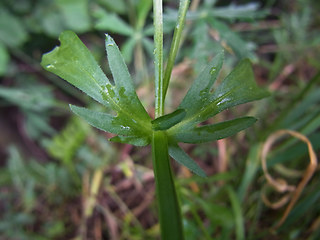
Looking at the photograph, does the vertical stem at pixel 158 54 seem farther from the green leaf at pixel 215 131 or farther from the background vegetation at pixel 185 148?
the background vegetation at pixel 185 148

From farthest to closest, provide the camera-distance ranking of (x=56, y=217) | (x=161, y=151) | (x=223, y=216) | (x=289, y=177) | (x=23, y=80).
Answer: (x=23, y=80) → (x=56, y=217) → (x=289, y=177) → (x=223, y=216) → (x=161, y=151)

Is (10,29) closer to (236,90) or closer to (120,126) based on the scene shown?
(120,126)

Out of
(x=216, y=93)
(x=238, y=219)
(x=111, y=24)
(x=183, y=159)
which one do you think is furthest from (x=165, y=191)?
(x=111, y=24)

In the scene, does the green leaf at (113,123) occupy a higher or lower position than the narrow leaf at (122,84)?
lower

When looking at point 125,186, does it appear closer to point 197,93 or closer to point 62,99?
point 197,93

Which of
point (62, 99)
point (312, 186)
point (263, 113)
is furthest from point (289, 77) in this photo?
point (62, 99)

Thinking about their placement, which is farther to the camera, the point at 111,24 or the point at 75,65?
the point at 111,24

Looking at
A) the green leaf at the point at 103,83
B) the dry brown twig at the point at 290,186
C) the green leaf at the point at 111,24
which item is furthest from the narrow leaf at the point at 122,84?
the green leaf at the point at 111,24
